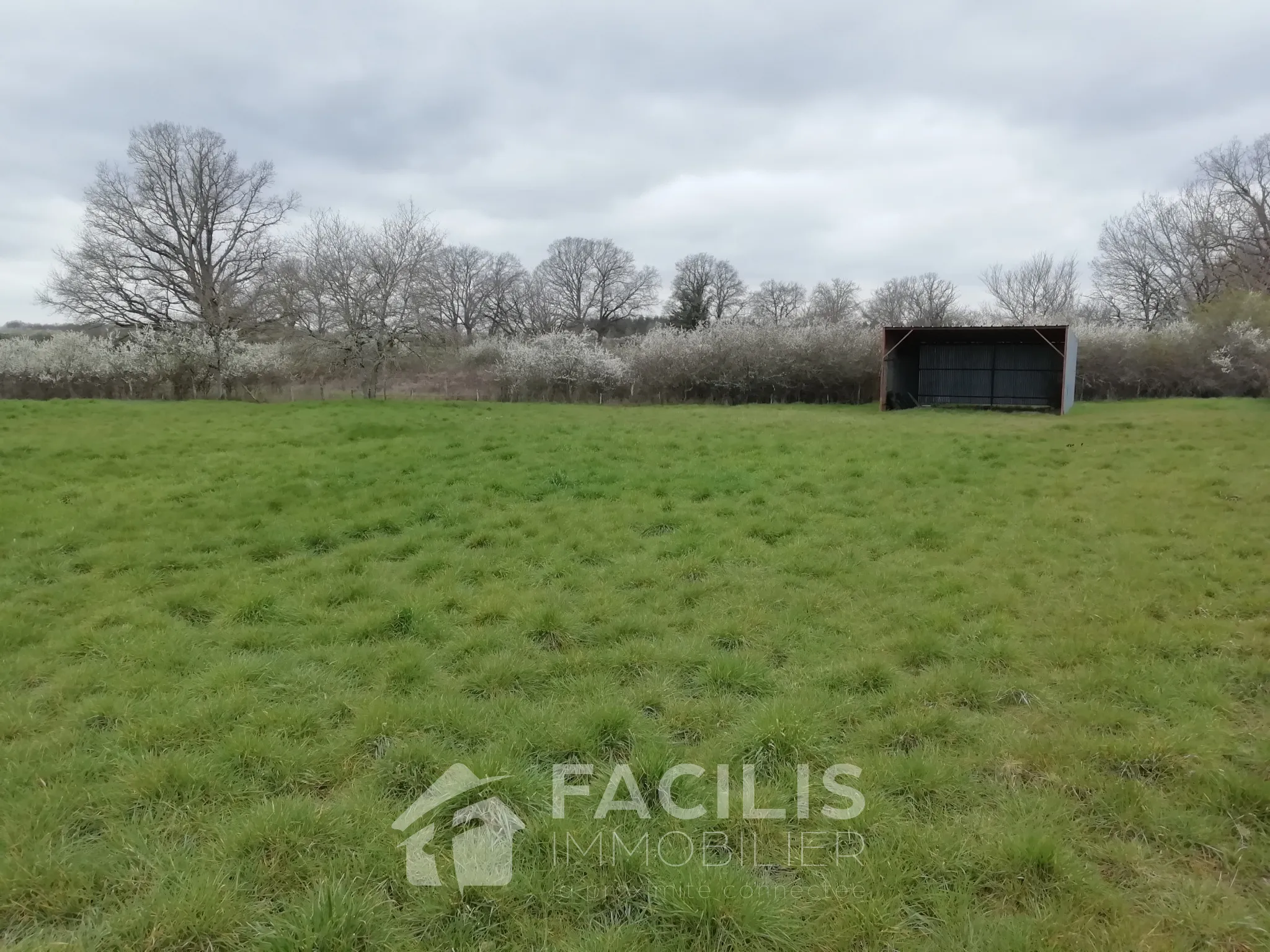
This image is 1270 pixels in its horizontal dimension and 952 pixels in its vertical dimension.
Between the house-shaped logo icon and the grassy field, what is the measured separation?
0.19ft

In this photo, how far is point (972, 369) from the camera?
79.4 feet

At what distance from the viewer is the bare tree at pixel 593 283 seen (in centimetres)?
5569

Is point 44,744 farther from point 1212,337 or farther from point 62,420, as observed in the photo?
point 1212,337

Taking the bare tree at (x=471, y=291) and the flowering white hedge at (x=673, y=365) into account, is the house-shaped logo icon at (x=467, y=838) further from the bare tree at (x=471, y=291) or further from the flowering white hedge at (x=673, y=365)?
the bare tree at (x=471, y=291)

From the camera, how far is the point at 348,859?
245 centimetres

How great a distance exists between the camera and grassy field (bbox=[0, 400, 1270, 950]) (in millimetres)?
2270

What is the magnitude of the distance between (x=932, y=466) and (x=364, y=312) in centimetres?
2247

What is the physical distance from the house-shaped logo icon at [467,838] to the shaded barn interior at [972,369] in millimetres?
21754

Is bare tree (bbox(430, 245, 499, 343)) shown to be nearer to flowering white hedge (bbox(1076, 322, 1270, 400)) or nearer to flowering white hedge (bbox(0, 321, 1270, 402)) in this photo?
flowering white hedge (bbox(0, 321, 1270, 402))

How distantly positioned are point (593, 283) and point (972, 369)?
37723 mm

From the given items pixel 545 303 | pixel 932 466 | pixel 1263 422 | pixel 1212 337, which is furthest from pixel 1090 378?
pixel 545 303

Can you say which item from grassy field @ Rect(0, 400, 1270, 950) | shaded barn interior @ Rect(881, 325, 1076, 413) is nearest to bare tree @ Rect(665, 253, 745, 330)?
shaded barn interior @ Rect(881, 325, 1076, 413)

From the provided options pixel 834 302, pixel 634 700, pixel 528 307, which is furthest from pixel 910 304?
pixel 634 700

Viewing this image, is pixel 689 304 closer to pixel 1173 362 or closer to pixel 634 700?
pixel 1173 362
